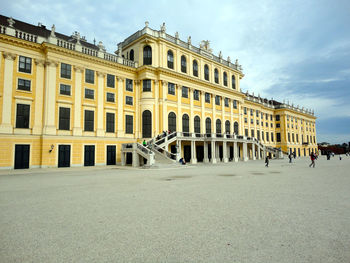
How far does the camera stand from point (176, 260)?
3.31 metres

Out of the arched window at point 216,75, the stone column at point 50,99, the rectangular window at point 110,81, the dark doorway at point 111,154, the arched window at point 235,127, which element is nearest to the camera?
the stone column at point 50,99

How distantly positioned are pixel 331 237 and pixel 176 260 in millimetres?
3064

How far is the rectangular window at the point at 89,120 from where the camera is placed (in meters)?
29.3

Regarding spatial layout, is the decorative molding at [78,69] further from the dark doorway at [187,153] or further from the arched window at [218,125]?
the arched window at [218,125]

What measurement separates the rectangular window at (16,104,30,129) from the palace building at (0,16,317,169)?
0.10m

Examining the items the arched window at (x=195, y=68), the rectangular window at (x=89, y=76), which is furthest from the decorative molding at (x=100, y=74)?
the arched window at (x=195, y=68)

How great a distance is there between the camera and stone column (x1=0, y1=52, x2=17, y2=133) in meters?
23.6

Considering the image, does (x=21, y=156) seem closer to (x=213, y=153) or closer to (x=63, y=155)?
(x=63, y=155)

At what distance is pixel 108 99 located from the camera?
31.5m

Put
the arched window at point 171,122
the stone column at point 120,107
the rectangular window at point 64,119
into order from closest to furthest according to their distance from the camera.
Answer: the rectangular window at point 64,119 < the stone column at point 120,107 < the arched window at point 171,122

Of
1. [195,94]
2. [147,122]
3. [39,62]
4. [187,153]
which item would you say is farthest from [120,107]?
[195,94]

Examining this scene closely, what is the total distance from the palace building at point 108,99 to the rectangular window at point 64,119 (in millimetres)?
114

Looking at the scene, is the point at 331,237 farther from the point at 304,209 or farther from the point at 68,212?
the point at 68,212

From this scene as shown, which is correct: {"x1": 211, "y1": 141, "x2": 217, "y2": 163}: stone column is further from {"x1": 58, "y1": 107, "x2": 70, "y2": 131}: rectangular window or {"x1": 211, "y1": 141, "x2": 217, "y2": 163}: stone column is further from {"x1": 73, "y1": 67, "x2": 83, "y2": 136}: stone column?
{"x1": 58, "y1": 107, "x2": 70, "y2": 131}: rectangular window
